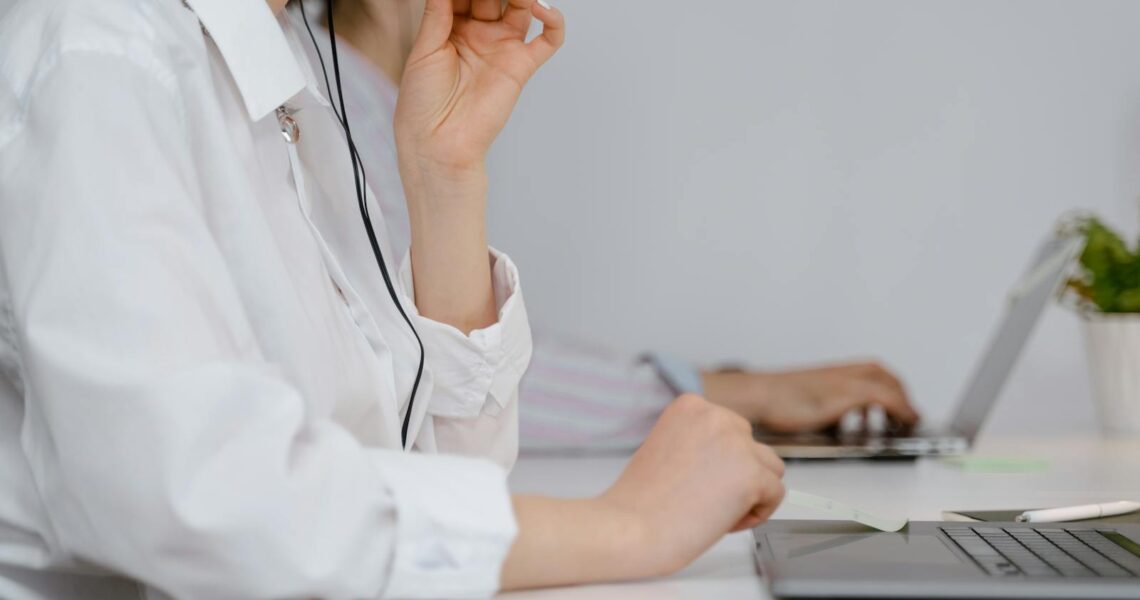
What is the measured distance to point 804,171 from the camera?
2.02m

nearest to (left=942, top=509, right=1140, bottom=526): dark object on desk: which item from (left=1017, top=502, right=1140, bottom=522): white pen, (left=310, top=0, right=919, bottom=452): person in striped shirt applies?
(left=1017, top=502, right=1140, bottom=522): white pen

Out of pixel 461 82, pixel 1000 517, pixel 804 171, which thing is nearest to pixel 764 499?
pixel 1000 517

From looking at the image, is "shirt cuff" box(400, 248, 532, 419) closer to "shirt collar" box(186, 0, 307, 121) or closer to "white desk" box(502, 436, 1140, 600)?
"white desk" box(502, 436, 1140, 600)

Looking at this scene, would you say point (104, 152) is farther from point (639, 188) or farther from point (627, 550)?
point (639, 188)

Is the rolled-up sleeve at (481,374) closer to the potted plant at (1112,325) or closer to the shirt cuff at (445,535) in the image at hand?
the shirt cuff at (445,535)

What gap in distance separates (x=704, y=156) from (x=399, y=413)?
113 cm

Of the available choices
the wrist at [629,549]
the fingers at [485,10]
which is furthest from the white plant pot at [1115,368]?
the wrist at [629,549]

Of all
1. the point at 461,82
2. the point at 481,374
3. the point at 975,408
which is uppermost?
the point at 461,82

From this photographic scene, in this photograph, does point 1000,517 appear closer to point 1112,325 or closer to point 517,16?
point 517,16

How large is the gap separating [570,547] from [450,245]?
1.35ft

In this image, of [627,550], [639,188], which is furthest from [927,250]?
[627,550]

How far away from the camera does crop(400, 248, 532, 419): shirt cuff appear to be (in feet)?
3.36

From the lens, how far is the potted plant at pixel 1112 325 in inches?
63.7

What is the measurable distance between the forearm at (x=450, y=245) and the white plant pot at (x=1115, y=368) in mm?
966
